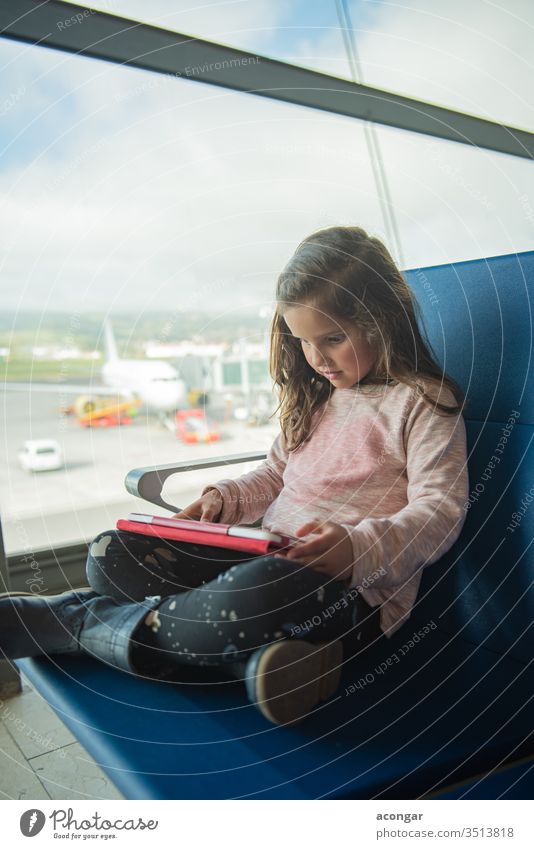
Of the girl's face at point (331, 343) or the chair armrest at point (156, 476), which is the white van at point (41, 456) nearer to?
the chair armrest at point (156, 476)

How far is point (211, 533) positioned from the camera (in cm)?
75

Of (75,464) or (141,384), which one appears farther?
Answer: (75,464)

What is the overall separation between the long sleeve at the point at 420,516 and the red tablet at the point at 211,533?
0.08 meters

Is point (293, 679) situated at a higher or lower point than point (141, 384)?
lower

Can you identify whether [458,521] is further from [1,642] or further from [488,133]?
[488,133]

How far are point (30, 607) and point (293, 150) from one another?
856mm

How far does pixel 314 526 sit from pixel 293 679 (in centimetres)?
15

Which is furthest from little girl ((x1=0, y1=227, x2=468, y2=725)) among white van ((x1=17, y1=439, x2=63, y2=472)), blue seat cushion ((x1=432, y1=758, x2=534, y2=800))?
white van ((x1=17, y1=439, x2=63, y2=472))

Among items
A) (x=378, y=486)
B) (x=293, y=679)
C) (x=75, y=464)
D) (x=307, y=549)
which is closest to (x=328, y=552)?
(x=307, y=549)

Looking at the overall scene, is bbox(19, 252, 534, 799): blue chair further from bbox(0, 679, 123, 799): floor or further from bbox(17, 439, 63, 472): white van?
bbox(17, 439, 63, 472): white van

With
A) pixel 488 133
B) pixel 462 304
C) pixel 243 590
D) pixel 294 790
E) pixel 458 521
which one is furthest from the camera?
pixel 488 133

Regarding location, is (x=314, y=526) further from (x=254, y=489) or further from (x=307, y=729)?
(x=254, y=489)
